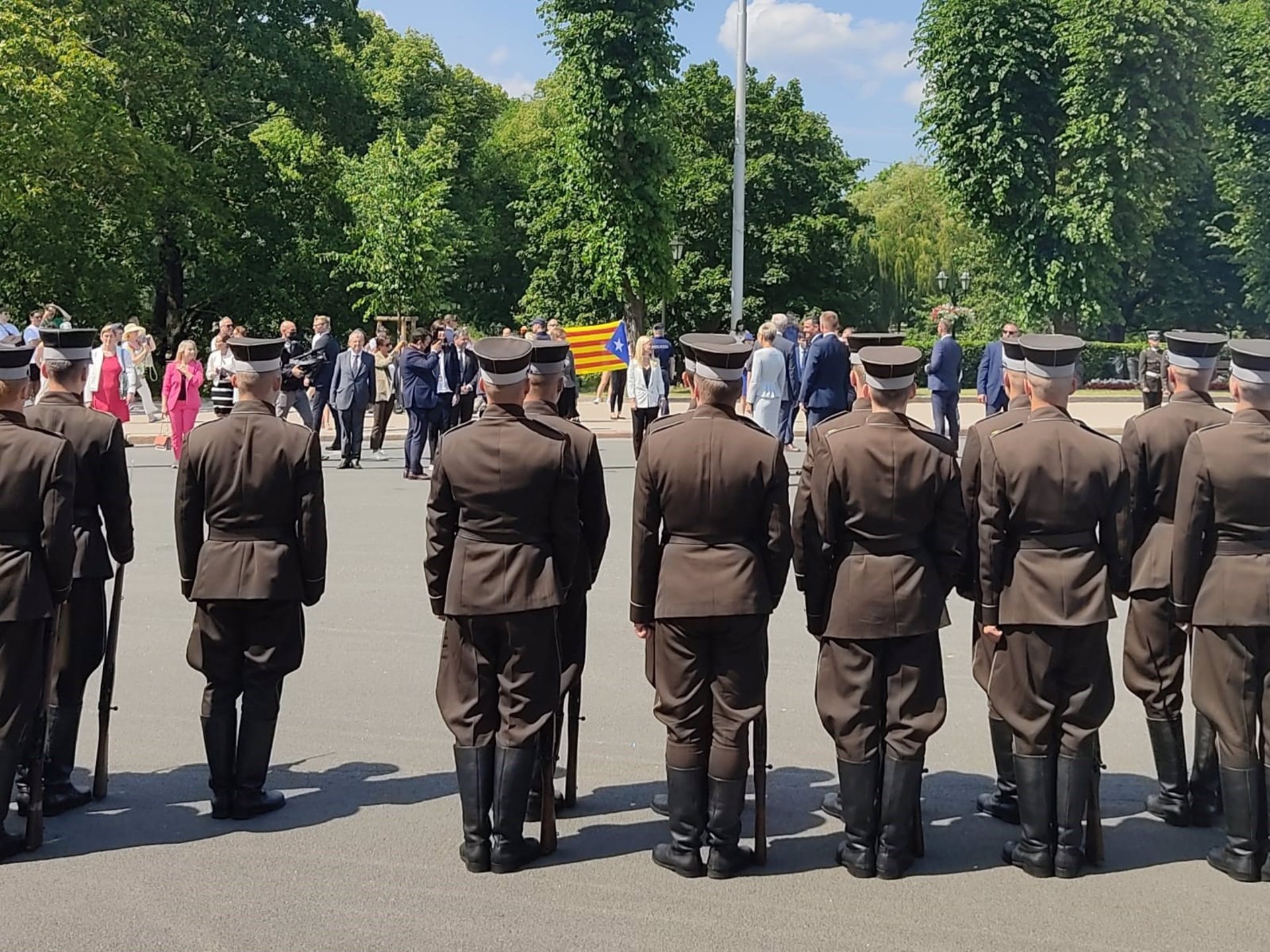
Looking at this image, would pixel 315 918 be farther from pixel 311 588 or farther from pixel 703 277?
pixel 703 277

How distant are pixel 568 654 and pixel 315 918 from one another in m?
1.51

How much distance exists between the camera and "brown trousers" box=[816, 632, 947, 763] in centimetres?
516

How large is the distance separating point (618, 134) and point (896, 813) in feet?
105

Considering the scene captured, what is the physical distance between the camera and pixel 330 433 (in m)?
24.3

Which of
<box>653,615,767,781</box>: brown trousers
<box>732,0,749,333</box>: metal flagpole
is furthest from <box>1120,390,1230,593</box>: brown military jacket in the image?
<box>732,0,749,333</box>: metal flagpole

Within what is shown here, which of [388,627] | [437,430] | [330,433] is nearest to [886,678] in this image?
[388,627]

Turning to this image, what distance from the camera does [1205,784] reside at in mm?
5734

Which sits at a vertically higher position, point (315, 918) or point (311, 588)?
point (311, 588)

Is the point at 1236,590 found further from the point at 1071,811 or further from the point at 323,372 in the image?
the point at 323,372

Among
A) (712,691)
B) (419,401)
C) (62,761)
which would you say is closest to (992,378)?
(419,401)

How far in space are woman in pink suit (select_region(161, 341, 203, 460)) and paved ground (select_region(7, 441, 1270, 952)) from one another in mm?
10308

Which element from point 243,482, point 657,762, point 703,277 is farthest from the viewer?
point 703,277

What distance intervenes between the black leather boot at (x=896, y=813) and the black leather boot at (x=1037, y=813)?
42cm

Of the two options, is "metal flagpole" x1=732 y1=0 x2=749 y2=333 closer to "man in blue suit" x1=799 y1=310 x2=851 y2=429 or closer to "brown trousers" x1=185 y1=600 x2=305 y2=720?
"man in blue suit" x1=799 y1=310 x2=851 y2=429
